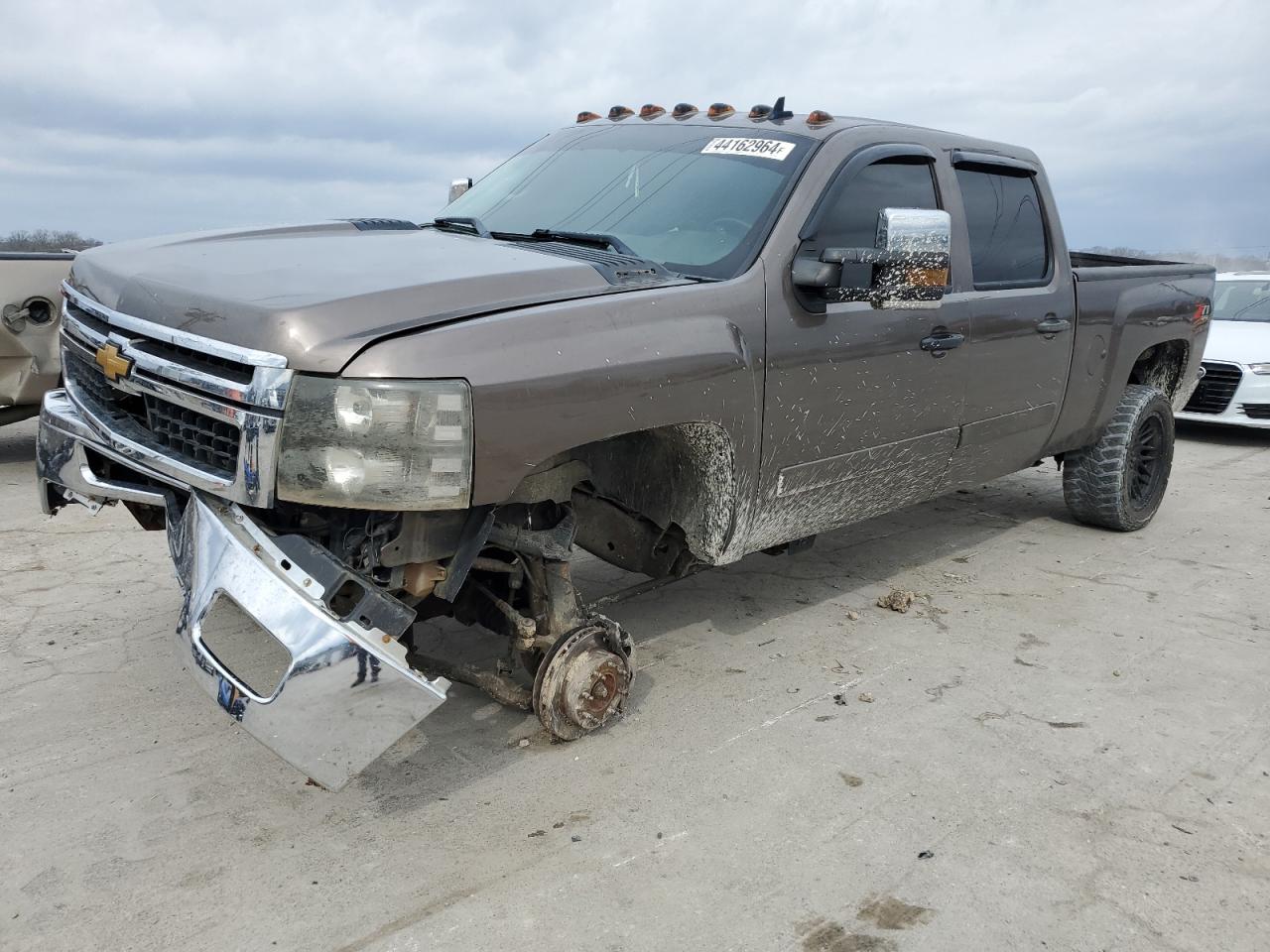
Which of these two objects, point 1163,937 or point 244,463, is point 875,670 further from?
point 244,463

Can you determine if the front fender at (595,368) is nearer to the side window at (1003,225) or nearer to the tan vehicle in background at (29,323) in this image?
the side window at (1003,225)

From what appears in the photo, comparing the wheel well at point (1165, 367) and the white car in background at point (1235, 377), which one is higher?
the wheel well at point (1165, 367)

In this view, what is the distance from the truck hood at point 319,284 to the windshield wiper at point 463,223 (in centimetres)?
23

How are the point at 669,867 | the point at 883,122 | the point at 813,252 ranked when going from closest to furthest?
the point at 669,867
the point at 813,252
the point at 883,122

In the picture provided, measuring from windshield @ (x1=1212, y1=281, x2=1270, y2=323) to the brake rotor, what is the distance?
9081 mm

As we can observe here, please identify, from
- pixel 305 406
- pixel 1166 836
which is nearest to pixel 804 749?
pixel 1166 836

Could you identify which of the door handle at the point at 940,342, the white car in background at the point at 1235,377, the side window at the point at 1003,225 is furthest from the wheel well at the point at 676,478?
the white car in background at the point at 1235,377

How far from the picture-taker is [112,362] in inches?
117

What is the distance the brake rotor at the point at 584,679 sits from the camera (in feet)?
10.6

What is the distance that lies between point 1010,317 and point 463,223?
2303 millimetres

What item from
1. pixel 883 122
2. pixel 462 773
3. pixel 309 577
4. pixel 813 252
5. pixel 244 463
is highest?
pixel 883 122

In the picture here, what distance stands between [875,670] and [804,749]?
0.74 m

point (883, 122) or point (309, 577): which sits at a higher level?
point (883, 122)

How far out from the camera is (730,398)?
10.9ft
